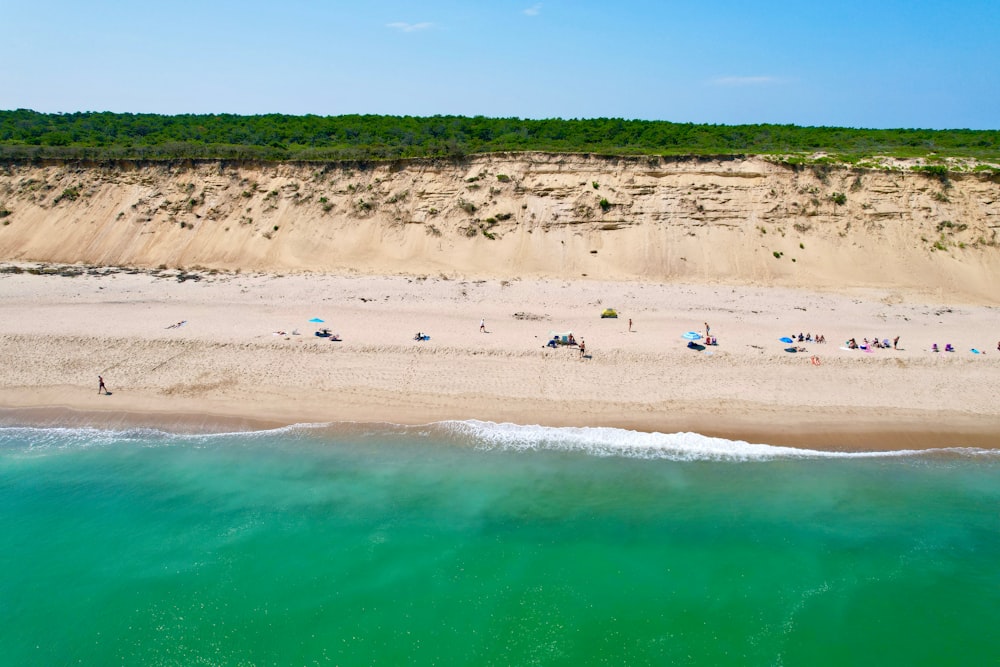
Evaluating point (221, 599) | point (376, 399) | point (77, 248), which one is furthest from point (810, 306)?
point (77, 248)

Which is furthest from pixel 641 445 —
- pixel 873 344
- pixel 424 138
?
pixel 424 138

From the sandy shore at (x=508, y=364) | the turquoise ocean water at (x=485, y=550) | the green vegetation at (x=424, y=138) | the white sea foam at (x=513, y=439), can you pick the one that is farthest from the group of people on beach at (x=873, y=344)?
the green vegetation at (x=424, y=138)

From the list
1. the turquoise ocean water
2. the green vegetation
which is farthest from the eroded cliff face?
the turquoise ocean water

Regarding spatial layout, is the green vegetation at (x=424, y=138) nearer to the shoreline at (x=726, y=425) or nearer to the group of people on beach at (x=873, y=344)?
the group of people on beach at (x=873, y=344)

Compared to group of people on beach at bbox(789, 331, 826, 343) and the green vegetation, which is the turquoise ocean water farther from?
the green vegetation

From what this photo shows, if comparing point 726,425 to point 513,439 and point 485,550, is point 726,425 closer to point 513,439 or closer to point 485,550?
point 513,439

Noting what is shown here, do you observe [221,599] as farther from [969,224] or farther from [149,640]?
[969,224]
